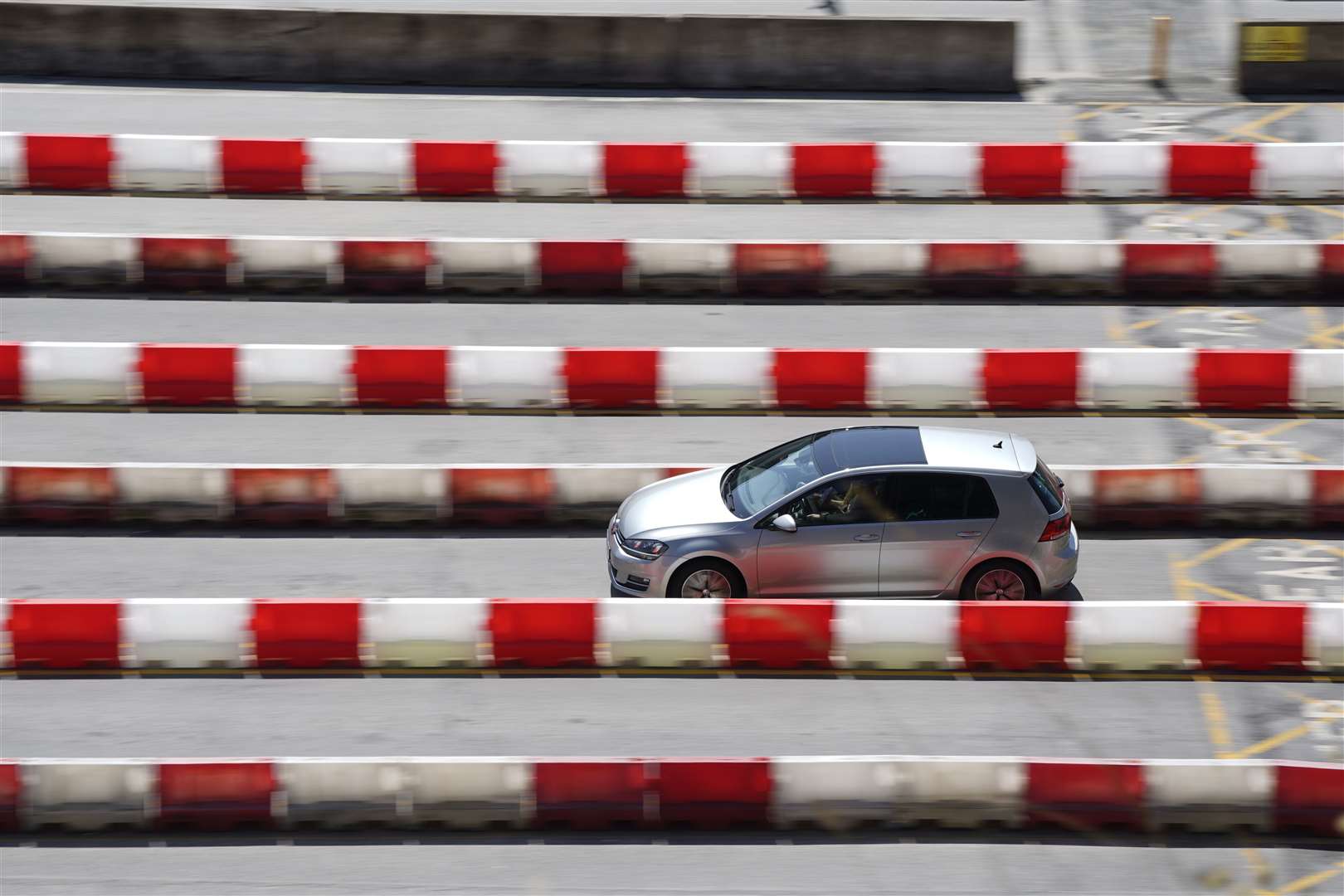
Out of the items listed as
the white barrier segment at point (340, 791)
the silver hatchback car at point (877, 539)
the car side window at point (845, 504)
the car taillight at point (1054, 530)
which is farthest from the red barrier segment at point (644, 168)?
the white barrier segment at point (340, 791)

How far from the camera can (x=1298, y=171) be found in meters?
18.5

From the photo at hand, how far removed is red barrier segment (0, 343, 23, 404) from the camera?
1461 centimetres

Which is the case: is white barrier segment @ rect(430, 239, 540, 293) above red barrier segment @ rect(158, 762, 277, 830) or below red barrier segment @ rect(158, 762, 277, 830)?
above

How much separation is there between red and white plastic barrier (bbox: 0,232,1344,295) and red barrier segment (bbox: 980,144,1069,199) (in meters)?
1.81

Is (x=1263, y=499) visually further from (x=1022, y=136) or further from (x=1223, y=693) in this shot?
(x=1022, y=136)

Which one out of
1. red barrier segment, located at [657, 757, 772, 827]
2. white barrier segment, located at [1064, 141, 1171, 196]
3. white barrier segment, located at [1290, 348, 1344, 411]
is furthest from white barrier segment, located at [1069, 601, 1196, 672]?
white barrier segment, located at [1064, 141, 1171, 196]

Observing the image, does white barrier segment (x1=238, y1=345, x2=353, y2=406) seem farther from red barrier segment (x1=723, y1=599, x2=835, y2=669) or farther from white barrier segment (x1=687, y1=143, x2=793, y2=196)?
white barrier segment (x1=687, y1=143, x2=793, y2=196)

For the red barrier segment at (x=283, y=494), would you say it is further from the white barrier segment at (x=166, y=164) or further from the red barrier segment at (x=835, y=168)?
the red barrier segment at (x=835, y=168)

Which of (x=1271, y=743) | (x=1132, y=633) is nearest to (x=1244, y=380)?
(x=1132, y=633)

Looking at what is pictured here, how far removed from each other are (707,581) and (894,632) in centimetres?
143

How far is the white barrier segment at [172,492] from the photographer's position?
1335 cm

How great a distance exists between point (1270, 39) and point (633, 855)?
637 inches

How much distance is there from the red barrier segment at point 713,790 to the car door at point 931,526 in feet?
7.72

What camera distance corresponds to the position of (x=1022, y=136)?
20.0 metres
